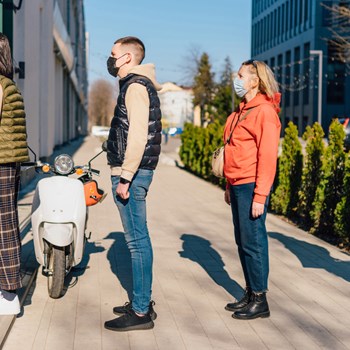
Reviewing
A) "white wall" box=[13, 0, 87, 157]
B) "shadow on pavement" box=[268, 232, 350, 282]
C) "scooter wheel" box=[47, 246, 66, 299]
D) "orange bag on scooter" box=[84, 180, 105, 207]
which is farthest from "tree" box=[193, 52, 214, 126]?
"scooter wheel" box=[47, 246, 66, 299]

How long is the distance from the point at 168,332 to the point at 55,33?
20.8m

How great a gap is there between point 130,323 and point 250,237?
1.07 m

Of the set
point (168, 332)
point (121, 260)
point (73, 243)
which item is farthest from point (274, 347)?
point (121, 260)

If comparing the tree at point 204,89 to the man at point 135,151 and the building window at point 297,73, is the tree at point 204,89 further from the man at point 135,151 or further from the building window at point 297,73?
the man at point 135,151

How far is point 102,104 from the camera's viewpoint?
133 metres

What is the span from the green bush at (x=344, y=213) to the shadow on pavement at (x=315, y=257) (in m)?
0.32

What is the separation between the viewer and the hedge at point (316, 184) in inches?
332

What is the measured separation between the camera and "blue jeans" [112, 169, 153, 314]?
486 cm

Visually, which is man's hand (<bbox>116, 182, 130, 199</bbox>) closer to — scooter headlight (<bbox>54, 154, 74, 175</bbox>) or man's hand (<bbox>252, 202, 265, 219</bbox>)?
man's hand (<bbox>252, 202, 265, 219</bbox>)

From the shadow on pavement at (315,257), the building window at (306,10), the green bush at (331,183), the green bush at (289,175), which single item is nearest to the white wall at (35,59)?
the green bush at (289,175)

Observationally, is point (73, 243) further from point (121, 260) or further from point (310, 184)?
point (310, 184)

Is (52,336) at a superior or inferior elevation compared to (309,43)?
inferior

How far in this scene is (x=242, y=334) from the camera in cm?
482

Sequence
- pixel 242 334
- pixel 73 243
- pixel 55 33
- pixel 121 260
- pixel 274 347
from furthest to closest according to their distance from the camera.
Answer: pixel 55 33 → pixel 121 260 → pixel 73 243 → pixel 242 334 → pixel 274 347
